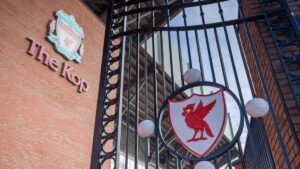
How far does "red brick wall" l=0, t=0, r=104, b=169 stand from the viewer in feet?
17.2

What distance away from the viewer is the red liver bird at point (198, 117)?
5.12 feet

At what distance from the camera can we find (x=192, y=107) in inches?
65.2

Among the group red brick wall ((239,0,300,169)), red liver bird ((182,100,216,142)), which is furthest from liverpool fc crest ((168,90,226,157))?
red brick wall ((239,0,300,169))

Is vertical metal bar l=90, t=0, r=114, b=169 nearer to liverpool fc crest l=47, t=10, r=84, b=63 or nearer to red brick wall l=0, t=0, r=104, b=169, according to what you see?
red brick wall l=0, t=0, r=104, b=169

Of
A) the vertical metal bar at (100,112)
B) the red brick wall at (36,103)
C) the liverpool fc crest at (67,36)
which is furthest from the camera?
the liverpool fc crest at (67,36)

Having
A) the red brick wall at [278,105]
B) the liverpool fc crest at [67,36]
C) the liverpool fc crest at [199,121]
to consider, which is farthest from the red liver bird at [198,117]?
the liverpool fc crest at [67,36]

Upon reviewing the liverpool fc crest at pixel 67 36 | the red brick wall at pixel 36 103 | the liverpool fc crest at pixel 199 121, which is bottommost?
the liverpool fc crest at pixel 199 121

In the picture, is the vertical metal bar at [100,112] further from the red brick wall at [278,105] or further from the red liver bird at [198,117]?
the red brick wall at [278,105]

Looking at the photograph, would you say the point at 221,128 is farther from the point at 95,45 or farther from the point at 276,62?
the point at 95,45

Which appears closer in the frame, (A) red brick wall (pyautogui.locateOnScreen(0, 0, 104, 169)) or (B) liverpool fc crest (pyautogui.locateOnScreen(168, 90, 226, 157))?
(B) liverpool fc crest (pyautogui.locateOnScreen(168, 90, 226, 157))

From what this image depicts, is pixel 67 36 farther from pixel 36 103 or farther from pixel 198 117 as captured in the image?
pixel 198 117

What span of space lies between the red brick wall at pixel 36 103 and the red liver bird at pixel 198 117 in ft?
14.4

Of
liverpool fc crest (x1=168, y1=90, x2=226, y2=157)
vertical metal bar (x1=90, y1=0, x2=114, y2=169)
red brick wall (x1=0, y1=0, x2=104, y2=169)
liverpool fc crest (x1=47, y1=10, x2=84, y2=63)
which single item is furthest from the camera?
liverpool fc crest (x1=47, y1=10, x2=84, y2=63)

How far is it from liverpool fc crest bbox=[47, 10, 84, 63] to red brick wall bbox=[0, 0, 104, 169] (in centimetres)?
16
